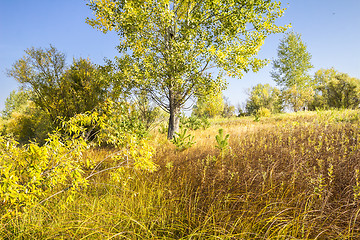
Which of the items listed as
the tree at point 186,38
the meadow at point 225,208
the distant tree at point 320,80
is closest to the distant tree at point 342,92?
the distant tree at point 320,80

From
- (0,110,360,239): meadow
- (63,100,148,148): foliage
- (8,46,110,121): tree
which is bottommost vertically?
(0,110,360,239): meadow

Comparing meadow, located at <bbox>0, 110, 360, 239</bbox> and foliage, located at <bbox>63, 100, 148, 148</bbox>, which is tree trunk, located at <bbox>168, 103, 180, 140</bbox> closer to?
foliage, located at <bbox>63, 100, 148, 148</bbox>

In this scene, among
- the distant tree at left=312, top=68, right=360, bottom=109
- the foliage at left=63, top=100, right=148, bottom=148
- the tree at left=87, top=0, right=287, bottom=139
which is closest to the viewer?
the foliage at left=63, top=100, right=148, bottom=148

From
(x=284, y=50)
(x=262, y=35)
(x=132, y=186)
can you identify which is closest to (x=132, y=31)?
(x=262, y=35)

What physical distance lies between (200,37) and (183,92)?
230cm

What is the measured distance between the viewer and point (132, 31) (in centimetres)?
809

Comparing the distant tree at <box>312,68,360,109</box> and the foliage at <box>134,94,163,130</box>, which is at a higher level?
the distant tree at <box>312,68,360,109</box>

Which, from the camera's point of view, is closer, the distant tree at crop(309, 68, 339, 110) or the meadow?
the meadow

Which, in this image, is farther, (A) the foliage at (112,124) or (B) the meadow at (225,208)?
(A) the foliage at (112,124)

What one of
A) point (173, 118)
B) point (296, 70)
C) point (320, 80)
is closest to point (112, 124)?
point (173, 118)

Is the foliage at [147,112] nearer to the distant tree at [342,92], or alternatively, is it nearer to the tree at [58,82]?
the tree at [58,82]

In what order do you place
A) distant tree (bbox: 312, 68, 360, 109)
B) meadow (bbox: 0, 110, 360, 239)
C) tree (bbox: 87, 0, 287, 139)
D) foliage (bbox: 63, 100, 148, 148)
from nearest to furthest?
meadow (bbox: 0, 110, 360, 239)
foliage (bbox: 63, 100, 148, 148)
tree (bbox: 87, 0, 287, 139)
distant tree (bbox: 312, 68, 360, 109)

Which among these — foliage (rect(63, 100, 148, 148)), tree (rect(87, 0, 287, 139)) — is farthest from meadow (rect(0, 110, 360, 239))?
tree (rect(87, 0, 287, 139))

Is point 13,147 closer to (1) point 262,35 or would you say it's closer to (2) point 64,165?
(2) point 64,165
